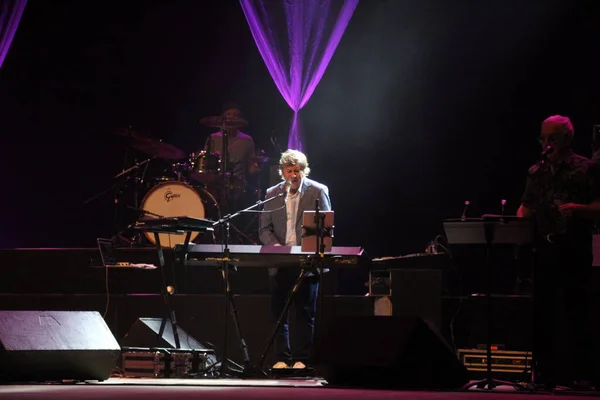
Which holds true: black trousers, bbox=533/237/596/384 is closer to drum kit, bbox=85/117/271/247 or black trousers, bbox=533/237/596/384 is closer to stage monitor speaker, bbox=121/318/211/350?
stage monitor speaker, bbox=121/318/211/350

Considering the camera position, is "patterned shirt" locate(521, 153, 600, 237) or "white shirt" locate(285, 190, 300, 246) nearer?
"patterned shirt" locate(521, 153, 600, 237)

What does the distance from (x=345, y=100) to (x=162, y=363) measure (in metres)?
4.79

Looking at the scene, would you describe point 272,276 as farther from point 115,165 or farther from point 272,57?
point 115,165

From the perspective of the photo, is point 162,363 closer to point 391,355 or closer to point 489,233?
point 391,355

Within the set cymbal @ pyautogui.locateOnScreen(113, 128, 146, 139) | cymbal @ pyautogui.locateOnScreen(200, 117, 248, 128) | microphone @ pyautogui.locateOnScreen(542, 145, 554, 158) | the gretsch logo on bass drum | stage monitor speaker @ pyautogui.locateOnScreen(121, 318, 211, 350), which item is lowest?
stage monitor speaker @ pyautogui.locateOnScreen(121, 318, 211, 350)

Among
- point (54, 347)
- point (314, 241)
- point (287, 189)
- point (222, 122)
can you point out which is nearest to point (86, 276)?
point (287, 189)

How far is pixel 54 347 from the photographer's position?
6.32 meters

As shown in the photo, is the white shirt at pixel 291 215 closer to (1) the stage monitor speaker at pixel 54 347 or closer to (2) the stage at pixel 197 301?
(2) the stage at pixel 197 301

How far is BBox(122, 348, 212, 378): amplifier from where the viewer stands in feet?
24.8

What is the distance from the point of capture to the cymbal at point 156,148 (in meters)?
10.7

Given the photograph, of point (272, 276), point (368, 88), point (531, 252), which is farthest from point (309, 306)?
point (368, 88)

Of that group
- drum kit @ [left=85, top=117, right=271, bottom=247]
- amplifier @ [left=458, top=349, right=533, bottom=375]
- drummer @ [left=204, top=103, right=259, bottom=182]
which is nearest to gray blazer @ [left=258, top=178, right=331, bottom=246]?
amplifier @ [left=458, top=349, right=533, bottom=375]

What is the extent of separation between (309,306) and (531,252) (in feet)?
7.31

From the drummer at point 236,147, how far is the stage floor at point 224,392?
14.5ft
